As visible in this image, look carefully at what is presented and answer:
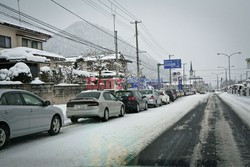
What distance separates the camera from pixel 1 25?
2828 cm

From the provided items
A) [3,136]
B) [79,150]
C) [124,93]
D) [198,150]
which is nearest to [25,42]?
[124,93]

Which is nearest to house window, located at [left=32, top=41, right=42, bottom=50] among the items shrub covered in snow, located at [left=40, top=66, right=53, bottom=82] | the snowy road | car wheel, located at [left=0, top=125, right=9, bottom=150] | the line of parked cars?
shrub covered in snow, located at [left=40, top=66, right=53, bottom=82]

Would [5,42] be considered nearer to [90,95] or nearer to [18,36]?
→ [18,36]

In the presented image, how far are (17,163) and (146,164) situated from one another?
8.55ft

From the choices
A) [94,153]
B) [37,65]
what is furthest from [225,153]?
[37,65]

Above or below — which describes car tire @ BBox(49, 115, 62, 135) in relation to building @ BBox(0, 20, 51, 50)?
below

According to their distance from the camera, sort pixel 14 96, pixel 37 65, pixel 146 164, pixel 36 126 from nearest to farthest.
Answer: pixel 146 164 → pixel 14 96 → pixel 36 126 → pixel 37 65

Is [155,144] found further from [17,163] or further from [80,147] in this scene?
[17,163]

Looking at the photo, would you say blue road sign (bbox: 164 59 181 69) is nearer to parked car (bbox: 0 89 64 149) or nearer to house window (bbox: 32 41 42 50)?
house window (bbox: 32 41 42 50)

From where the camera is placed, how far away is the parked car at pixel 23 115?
6639 millimetres

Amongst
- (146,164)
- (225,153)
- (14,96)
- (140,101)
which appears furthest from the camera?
(140,101)

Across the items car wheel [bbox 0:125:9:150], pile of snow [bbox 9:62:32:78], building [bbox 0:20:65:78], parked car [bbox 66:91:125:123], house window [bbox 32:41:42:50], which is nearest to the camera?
car wheel [bbox 0:125:9:150]

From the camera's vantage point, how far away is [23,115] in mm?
7258

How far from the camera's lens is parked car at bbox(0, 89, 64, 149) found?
6639 mm
